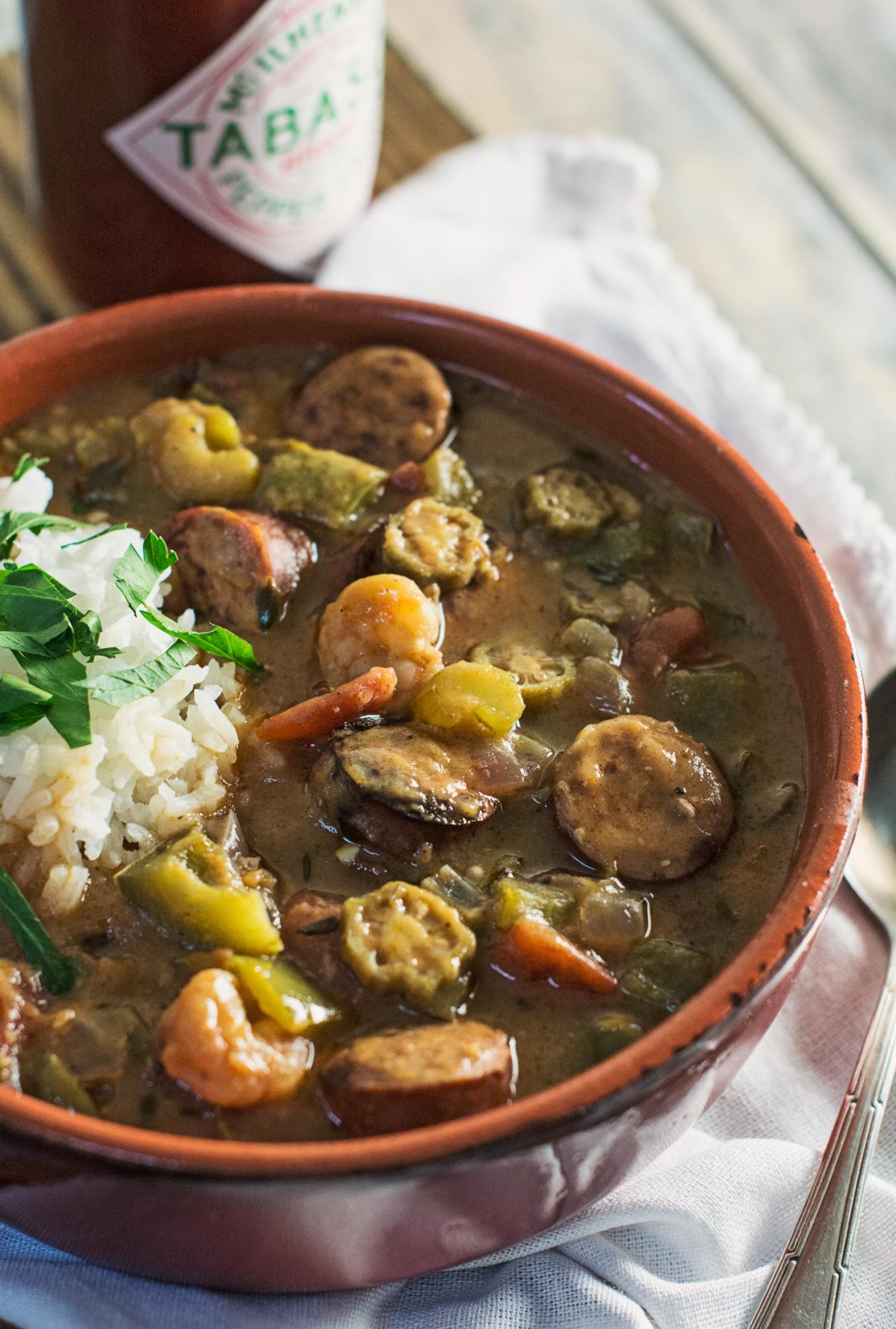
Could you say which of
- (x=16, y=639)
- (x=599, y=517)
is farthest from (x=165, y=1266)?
(x=599, y=517)

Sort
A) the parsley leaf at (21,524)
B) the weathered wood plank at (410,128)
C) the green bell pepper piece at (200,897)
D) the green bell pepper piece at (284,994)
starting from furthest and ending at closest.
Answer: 1. the weathered wood plank at (410,128)
2. the parsley leaf at (21,524)
3. the green bell pepper piece at (200,897)
4. the green bell pepper piece at (284,994)

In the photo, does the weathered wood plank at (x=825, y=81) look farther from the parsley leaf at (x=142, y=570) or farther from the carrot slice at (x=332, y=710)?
the parsley leaf at (x=142, y=570)

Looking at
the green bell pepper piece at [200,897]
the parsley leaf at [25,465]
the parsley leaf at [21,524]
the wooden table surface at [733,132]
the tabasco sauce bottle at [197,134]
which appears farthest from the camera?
the wooden table surface at [733,132]

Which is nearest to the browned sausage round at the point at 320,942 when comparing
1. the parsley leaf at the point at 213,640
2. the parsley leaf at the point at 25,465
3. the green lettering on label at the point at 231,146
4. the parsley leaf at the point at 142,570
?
the parsley leaf at the point at 213,640

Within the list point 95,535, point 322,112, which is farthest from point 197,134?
point 95,535

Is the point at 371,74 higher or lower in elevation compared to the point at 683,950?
higher

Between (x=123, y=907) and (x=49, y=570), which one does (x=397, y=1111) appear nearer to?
(x=123, y=907)

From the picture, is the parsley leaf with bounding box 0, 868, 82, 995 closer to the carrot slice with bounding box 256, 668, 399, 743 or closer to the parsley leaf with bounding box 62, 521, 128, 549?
A: the carrot slice with bounding box 256, 668, 399, 743
